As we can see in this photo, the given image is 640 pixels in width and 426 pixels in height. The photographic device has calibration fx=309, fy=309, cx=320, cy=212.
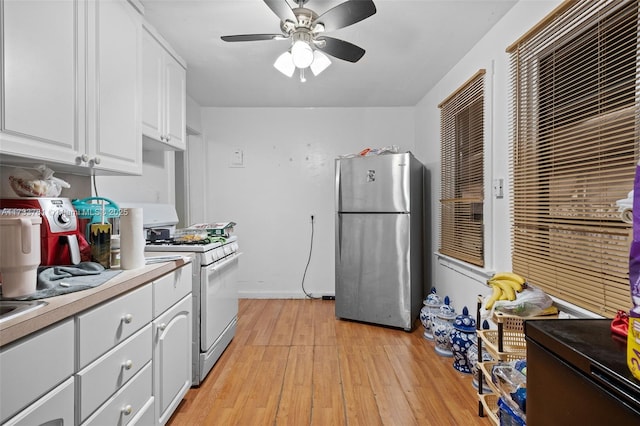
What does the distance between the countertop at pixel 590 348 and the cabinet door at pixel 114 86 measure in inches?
75.0

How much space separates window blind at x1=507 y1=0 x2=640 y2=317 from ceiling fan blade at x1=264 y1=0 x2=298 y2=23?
133 cm

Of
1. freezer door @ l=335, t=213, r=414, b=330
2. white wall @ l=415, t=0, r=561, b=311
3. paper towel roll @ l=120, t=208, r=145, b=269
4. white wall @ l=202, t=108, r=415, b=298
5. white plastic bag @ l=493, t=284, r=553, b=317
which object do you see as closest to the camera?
paper towel roll @ l=120, t=208, r=145, b=269

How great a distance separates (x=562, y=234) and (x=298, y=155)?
2.95 meters

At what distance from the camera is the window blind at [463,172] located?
94.6 inches

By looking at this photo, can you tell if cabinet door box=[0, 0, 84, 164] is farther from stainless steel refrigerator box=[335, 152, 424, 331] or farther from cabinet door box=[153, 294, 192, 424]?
stainless steel refrigerator box=[335, 152, 424, 331]

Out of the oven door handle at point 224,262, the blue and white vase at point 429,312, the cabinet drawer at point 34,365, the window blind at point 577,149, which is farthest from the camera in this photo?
the blue and white vase at point 429,312

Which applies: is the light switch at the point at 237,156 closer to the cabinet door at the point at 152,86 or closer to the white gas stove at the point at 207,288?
the white gas stove at the point at 207,288

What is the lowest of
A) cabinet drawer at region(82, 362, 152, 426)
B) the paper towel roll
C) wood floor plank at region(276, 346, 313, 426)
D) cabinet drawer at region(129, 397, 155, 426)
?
wood floor plank at region(276, 346, 313, 426)

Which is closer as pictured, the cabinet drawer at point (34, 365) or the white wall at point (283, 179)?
the cabinet drawer at point (34, 365)

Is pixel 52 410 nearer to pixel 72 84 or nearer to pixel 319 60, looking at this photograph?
pixel 72 84


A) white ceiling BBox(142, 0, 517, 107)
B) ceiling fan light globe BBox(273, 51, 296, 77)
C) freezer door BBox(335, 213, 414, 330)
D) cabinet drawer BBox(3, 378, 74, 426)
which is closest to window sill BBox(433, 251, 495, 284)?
freezer door BBox(335, 213, 414, 330)

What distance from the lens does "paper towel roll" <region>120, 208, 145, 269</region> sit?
1397mm

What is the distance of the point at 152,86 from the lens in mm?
2129

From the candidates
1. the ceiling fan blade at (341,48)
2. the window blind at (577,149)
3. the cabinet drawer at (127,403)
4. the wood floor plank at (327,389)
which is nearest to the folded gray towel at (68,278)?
the cabinet drawer at (127,403)
